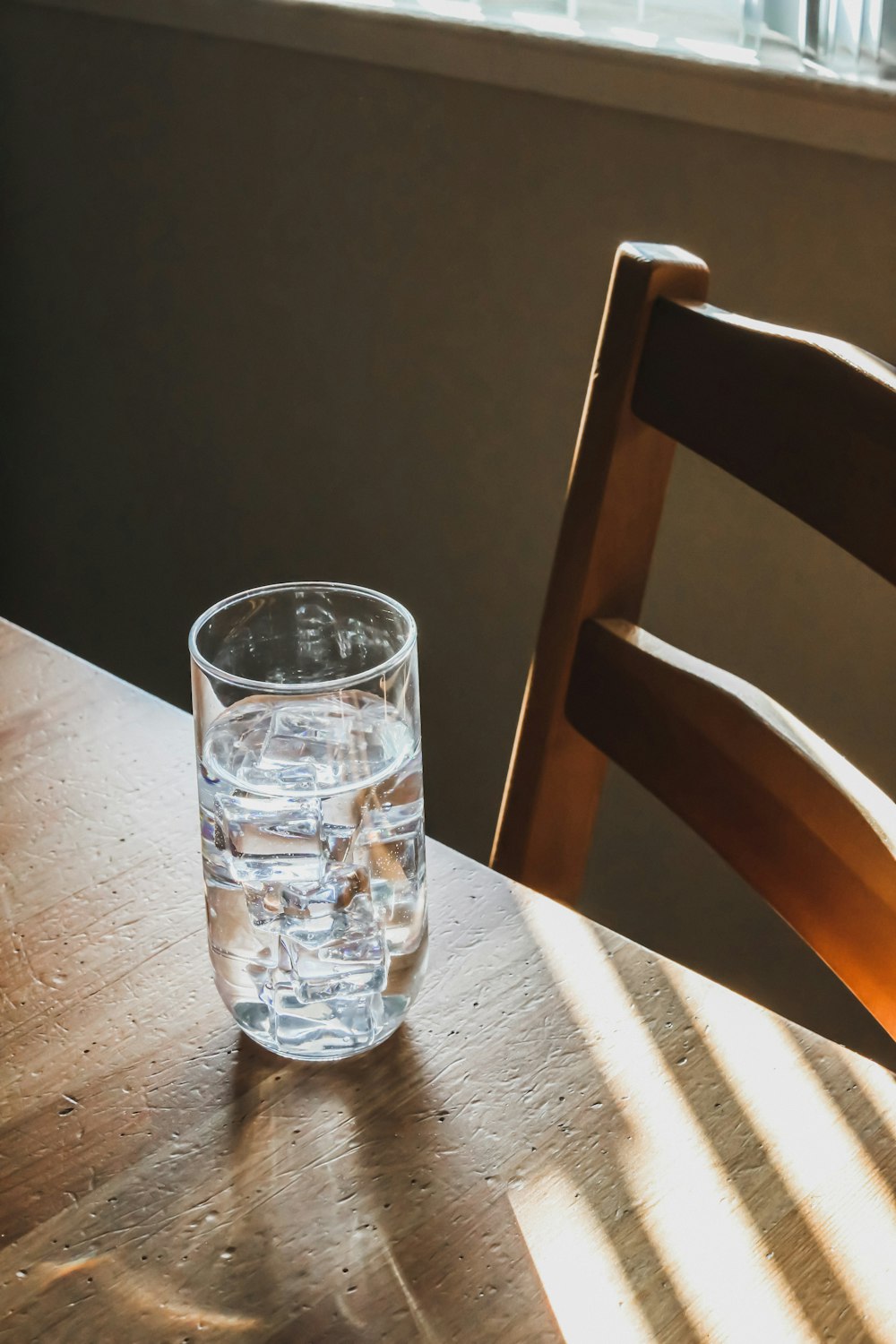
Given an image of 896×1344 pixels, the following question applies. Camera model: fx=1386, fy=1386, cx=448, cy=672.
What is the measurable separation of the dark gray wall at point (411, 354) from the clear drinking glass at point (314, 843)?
877mm

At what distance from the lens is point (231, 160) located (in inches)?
69.1

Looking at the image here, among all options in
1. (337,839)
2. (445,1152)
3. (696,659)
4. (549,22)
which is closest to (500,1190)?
(445,1152)

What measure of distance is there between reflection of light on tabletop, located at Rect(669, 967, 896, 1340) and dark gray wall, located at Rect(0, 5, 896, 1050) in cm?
84

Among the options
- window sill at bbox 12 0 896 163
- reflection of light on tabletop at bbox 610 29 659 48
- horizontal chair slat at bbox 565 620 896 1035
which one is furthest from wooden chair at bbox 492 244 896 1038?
reflection of light on tabletop at bbox 610 29 659 48

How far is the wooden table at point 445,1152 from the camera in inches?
16.0

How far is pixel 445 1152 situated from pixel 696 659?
10.1 inches

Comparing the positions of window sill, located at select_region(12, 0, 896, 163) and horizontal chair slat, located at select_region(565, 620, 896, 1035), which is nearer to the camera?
horizontal chair slat, located at select_region(565, 620, 896, 1035)

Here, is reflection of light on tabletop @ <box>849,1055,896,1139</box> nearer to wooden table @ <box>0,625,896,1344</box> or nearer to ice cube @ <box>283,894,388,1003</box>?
wooden table @ <box>0,625,896,1344</box>

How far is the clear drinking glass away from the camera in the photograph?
18.5 inches

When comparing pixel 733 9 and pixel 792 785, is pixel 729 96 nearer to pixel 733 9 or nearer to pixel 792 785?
pixel 733 9

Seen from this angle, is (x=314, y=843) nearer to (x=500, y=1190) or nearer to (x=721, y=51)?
Answer: (x=500, y=1190)

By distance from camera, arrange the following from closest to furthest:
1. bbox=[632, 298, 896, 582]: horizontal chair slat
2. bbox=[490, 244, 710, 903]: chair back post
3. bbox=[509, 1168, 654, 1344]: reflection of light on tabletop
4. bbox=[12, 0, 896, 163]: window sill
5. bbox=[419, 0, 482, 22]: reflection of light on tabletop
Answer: bbox=[509, 1168, 654, 1344]: reflection of light on tabletop < bbox=[632, 298, 896, 582]: horizontal chair slat < bbox=[490, 244, 710, 903]: chair back post < bbox=[12, 0, 896, 163]: window sill < bbox=[419, 0, 482, 22]: reflection of light on tabletop

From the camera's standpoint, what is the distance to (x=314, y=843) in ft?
1.54

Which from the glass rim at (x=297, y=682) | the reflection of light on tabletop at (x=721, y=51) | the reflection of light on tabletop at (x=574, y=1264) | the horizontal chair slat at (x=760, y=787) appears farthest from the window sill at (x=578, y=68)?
the reflection of light on tabletop at (x=574, y=1264)
